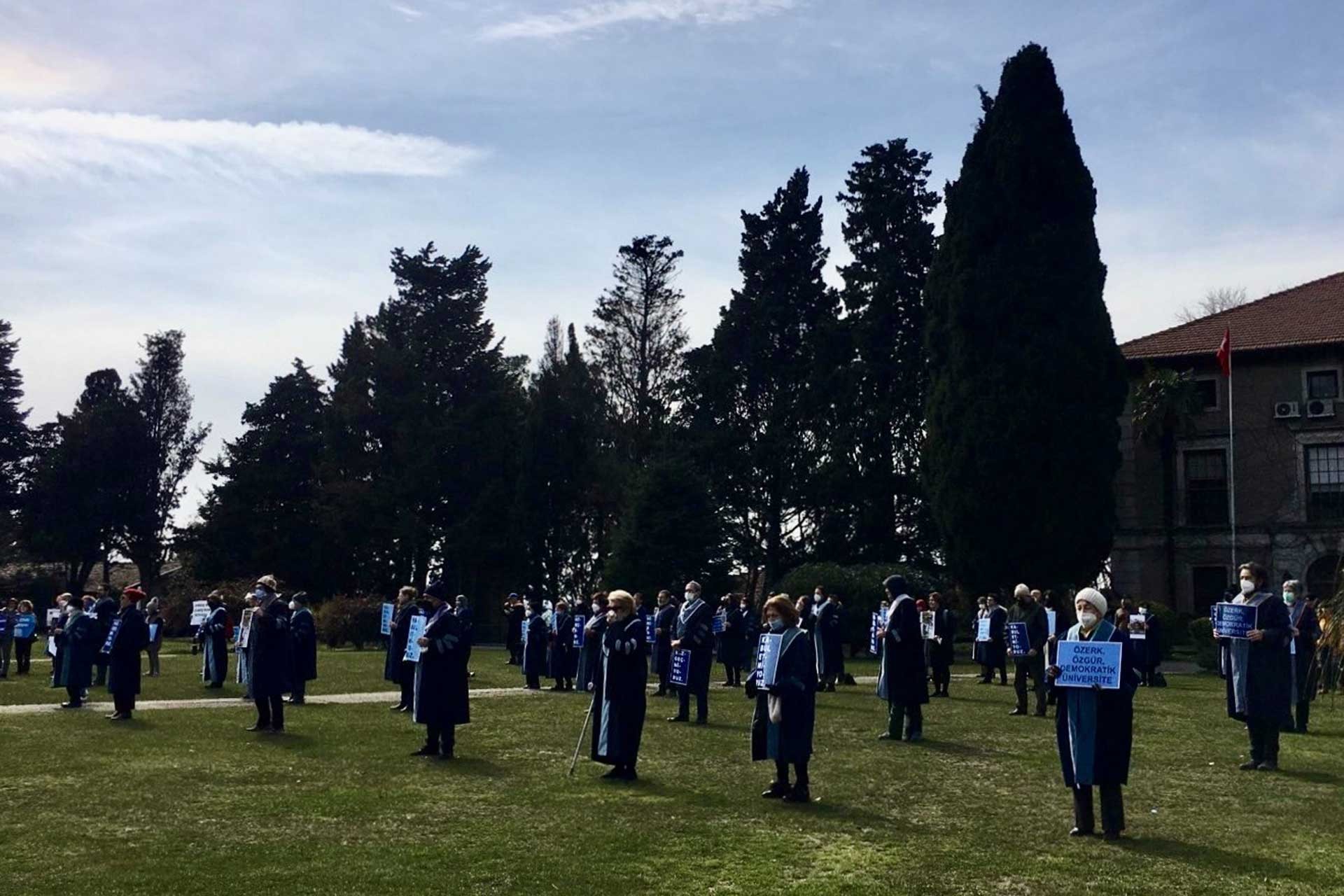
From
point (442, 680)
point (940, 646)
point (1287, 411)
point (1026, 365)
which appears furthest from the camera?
point (1287, 411)

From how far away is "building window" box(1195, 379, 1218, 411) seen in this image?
48.3 metres

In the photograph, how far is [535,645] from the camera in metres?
26.9

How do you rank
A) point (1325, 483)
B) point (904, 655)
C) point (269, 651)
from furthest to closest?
point (1325, 483) → point (269, 651) → point (904, 655)

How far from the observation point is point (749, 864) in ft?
31.4

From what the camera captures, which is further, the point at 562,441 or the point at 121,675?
the point at 562,441

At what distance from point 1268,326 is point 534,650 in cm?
3249

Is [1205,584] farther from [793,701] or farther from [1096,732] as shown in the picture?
[1096,732]

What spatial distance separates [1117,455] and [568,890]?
35.5 m

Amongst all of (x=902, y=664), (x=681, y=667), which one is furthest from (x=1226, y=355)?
(x=902, y=664)

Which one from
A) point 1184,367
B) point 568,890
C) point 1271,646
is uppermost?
point 1184,367

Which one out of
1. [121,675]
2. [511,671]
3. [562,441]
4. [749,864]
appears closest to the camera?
[749,864]

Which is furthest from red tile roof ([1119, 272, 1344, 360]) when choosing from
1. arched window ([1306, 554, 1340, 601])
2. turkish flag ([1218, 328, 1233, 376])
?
arched window ([1306, 554, 1340, 601])

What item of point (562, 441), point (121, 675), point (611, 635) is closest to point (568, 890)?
point (611, 635)

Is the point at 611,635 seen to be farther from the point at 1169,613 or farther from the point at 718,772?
the point at 1169,613
